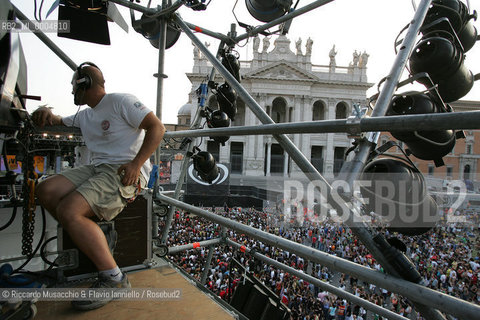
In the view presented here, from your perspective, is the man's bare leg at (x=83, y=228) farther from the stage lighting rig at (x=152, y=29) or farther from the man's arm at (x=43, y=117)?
the stage lighting rig at (x=152, y=29)

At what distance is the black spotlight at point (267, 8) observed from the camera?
291 centimetres

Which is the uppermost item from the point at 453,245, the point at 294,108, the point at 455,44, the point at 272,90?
the point at 272,90

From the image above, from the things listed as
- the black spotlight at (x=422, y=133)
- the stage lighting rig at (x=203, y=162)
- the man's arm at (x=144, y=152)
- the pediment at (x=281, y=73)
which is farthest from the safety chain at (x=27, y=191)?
the pediment at (x=281, y=73)

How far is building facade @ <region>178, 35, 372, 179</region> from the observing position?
37531 millimetres

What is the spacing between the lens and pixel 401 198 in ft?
4.45

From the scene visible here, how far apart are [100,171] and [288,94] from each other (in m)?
39.0

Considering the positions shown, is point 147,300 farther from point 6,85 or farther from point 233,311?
point 6,85

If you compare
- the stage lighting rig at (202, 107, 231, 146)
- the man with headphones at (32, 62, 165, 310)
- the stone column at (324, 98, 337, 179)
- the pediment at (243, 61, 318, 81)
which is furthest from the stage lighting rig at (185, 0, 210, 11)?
the stone column at (324, 98, 337, 179)

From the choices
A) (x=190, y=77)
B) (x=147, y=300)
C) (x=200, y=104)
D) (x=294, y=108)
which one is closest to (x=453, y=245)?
(x=200, y=104)

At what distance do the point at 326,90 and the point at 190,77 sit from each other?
2057 cm

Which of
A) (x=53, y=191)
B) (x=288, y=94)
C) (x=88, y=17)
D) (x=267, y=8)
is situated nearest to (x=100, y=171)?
(x=53, y=191)

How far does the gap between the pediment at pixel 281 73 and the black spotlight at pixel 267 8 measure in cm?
3566

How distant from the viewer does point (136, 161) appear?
184 cm

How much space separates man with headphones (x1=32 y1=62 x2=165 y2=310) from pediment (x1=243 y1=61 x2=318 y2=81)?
1464 inches
